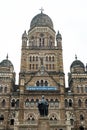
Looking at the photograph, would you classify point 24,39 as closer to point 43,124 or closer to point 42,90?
point 42,90

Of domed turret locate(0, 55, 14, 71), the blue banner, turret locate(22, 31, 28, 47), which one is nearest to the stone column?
the blue banner

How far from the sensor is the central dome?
204ft

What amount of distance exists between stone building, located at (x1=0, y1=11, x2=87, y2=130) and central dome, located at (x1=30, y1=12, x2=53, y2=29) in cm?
354

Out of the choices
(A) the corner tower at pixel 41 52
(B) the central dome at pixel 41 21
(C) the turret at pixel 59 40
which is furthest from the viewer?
(B) the central dome at pixel 41 21

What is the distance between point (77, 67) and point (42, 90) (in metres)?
9.25

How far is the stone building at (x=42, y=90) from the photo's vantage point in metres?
49.3

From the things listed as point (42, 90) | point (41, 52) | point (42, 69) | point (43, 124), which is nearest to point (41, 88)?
point (42, 90)

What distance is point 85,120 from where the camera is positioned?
49.9 m

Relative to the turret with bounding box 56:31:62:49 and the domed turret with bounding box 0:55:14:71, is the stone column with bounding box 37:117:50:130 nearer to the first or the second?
the domed turret with bounding box 0:55:14:71

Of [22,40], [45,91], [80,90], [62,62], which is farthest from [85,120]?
[22,40]

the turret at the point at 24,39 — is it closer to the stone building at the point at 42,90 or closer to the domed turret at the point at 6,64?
the stone building at the point at 42,90

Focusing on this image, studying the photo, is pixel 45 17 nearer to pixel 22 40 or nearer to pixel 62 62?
pixel 22 40

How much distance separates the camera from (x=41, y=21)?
63094mm

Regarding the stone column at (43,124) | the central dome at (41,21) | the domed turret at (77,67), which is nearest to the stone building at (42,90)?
the domed turret at (77,67)
